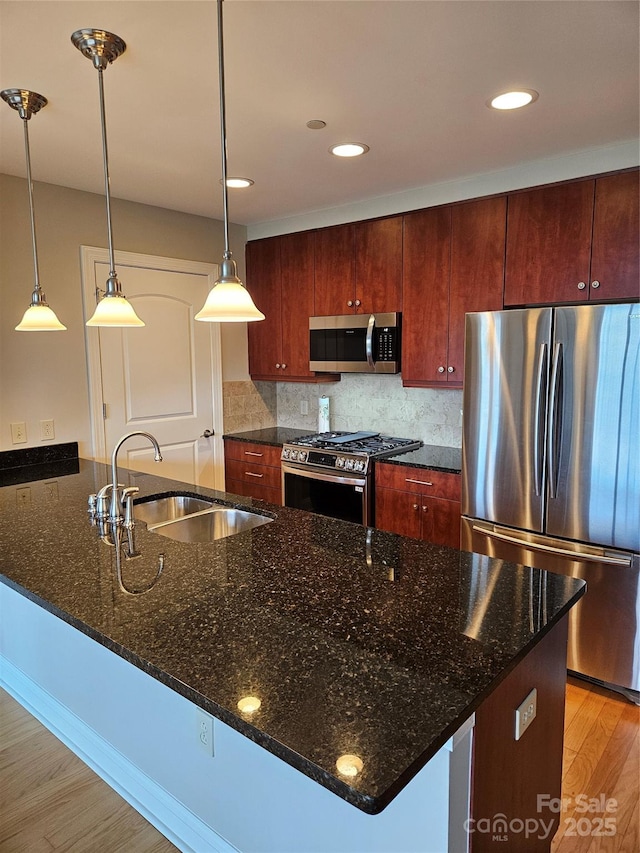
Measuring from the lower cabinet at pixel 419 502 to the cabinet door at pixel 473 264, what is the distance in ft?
1.91

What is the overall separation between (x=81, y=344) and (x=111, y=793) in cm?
230

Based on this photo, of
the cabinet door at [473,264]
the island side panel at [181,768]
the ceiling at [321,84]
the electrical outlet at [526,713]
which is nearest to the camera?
the island side panel at [181,768]

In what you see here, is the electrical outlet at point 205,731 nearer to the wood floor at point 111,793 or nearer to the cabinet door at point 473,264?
the wood floor at point 111,793

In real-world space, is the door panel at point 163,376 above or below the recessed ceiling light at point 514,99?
below

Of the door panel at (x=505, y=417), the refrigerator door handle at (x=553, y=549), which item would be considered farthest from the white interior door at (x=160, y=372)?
the refrigerator door handle at (x=553, y=549)

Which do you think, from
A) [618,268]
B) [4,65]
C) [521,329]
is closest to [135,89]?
[4,65]

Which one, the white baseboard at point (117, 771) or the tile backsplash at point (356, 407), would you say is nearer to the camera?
the white baseboard at point (117, 771)

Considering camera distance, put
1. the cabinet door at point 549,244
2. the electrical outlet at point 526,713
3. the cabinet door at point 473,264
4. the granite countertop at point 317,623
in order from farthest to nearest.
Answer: the cabinet door at point 473,264 < the cabinet door at point 549,244 < the electrical outlet at point 526,713 < the granite countertop at point 317,623

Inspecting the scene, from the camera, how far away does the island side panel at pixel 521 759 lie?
4.00ft

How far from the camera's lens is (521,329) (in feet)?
8.32

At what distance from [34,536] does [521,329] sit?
2141mm

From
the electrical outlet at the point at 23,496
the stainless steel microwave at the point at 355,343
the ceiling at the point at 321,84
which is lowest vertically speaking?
the electrical outlet at the point at 23,496

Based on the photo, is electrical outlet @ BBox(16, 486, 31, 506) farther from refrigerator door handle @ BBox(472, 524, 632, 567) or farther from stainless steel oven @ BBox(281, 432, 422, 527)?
refrigerator door handle @ BBox(472, 524, 632, 567)

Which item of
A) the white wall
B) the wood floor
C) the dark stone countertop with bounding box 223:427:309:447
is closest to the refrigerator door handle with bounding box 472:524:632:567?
the wood floor
